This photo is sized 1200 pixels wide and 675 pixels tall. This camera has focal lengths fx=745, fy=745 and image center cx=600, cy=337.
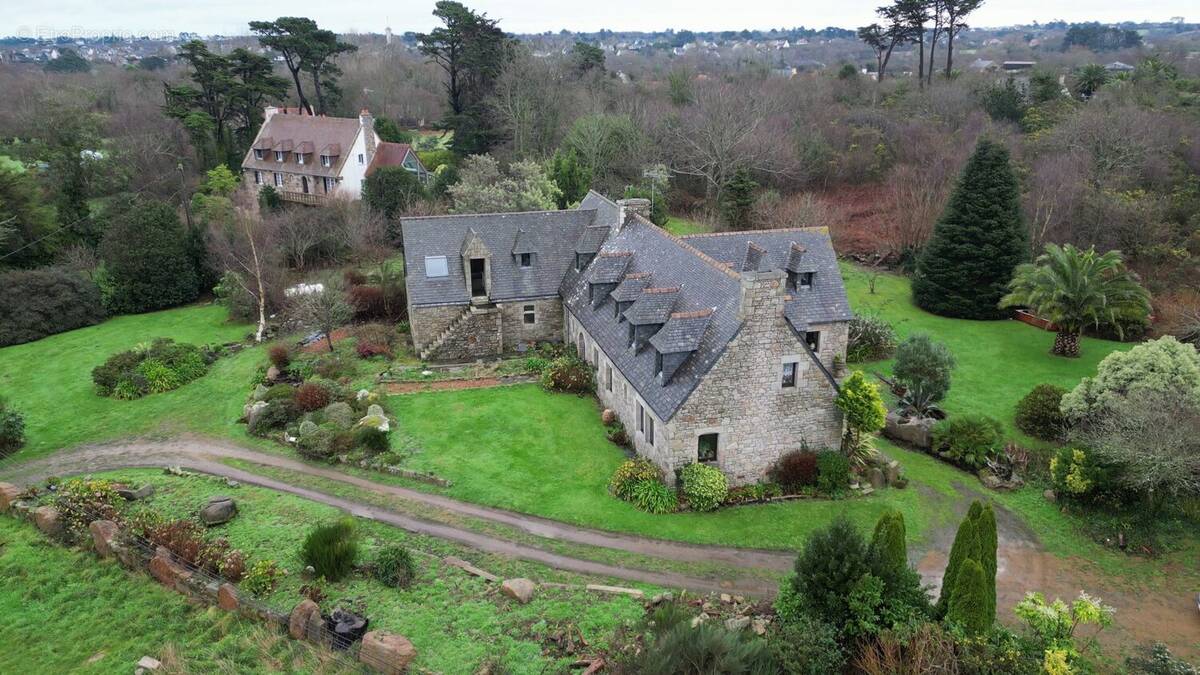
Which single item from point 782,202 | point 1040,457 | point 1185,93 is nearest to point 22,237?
point 782,202

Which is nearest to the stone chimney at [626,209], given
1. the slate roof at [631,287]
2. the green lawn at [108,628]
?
the slate roof at [631,287]

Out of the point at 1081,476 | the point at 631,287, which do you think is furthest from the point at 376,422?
the point at 1081,476

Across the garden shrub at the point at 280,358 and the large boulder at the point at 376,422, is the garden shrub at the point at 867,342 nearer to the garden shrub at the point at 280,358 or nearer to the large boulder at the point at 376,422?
the large boulder at the point at 376,422

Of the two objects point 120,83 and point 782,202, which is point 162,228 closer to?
point 782,202

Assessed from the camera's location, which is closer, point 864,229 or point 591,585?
point 591,585

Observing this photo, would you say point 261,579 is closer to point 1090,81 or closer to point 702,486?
point 702,486

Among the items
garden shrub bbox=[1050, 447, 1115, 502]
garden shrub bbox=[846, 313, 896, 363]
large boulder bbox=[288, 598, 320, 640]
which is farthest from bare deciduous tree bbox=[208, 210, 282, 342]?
garden shrub bbox=[1050, 447, 1115, 502]
